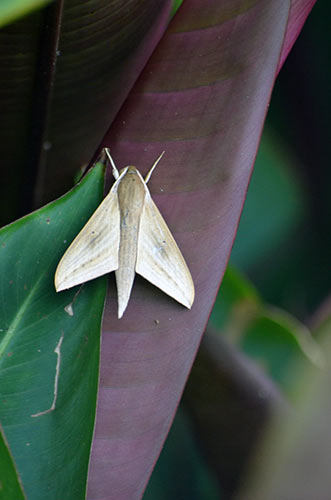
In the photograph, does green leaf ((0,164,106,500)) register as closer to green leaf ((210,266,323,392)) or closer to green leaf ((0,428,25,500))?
green leaf ((0,428,25,500))

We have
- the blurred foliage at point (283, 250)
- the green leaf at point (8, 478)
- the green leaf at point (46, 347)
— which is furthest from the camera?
the blurred foliage at point (283, 250)

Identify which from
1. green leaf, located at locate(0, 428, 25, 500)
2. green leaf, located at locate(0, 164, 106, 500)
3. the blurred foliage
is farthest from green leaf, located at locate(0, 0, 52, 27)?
the blurred foliage

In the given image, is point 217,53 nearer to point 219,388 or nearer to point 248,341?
point 219,388

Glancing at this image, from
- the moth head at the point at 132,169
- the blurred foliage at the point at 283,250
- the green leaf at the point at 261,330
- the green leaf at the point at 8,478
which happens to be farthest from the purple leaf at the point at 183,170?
the green leaf at the point at 261,330

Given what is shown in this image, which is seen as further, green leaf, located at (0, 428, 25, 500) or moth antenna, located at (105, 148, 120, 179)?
moth antenna, located at (105, 148, 120, 179)

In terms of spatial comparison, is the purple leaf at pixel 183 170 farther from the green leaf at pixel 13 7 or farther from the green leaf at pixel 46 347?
the green leaf at pixel 13 7

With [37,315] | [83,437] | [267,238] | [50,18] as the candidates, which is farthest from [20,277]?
[267,238]
